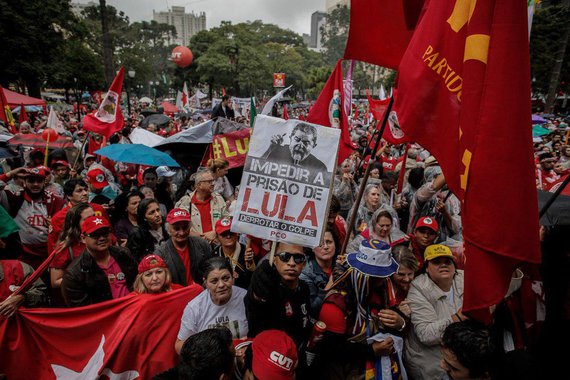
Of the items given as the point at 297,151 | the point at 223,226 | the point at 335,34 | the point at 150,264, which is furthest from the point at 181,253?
the point at 335,34

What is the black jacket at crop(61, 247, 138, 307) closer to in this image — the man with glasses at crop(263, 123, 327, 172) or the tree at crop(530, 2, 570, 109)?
the man with glasses at crop(263, 123, 327, 172)

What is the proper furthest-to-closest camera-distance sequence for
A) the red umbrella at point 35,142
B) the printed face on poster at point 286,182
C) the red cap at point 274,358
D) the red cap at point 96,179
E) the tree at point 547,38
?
1. the tree at point 547,38
2. the red umbrella at point 35,142
3. the red cap at point 96,179
4. the printed face on poster at point 286,182
5. the red cap at point 274,358

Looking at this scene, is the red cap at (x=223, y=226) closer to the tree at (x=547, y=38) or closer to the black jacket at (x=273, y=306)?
the black jacket at (x=273, y=306)

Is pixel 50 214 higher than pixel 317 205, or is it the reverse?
pixel 317 205

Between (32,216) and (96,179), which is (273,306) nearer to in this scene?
(32,216)

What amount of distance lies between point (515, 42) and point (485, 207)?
0.83 metres

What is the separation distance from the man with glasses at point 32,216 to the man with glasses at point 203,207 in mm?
1732

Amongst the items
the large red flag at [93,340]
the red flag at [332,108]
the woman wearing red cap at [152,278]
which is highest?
the red flag at [332,108]

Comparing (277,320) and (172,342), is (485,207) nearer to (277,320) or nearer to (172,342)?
(277,320)

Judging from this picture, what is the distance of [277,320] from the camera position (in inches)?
104

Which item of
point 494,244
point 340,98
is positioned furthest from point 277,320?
point 340,98

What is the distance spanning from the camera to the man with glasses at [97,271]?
3354 mm

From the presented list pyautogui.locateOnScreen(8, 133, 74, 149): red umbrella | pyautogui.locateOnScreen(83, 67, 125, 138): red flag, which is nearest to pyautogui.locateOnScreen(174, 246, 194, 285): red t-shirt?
pyautogui.locateOnScreen(83, 67, 125, 138): red flag

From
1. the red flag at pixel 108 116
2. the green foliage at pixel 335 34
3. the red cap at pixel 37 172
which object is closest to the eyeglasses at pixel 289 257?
the red cap at pixel 37 172
